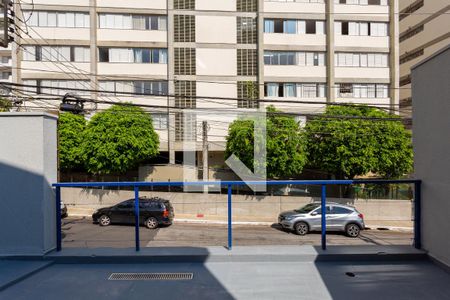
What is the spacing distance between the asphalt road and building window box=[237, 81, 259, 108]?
12080 millimetres

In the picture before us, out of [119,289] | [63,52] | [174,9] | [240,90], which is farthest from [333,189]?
[63,52]

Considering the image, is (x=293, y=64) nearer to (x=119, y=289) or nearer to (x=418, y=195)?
(x=418, y=195)

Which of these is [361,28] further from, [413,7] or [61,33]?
[61,33]

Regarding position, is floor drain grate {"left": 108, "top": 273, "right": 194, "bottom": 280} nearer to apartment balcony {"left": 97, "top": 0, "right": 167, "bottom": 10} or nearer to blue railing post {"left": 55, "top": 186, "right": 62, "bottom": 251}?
blue railing post {"left": 55, "top": 186, "right": 62, "bottom": 251}

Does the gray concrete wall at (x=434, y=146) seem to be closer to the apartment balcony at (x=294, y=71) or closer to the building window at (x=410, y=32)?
the apartment balcony at (x=294, y=71)

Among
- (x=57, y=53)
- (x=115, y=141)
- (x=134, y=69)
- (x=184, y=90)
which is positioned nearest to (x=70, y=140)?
(x=115, y=141)

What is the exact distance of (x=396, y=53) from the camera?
2878 cm

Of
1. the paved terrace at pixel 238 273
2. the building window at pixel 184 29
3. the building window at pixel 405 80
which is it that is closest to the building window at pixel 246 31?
the building window at pixel 184 29

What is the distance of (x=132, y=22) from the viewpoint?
88.9ft

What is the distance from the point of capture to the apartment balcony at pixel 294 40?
27812 millimetres

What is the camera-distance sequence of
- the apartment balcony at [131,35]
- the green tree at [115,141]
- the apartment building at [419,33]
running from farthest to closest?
the apartment building at [419,33], the apartment balcony at [131,35], the green tree at [115,141]

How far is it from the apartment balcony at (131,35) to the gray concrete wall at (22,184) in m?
24.8

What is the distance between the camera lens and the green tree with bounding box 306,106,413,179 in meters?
21.0

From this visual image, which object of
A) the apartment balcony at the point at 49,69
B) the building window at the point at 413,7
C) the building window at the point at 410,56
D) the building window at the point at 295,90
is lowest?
the building window at the point at 295,90
